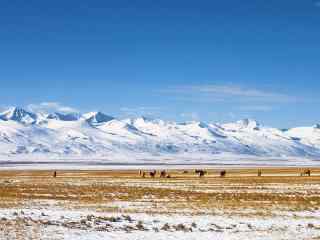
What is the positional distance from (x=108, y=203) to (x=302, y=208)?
12.2 m

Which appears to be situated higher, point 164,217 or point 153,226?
point 164,217

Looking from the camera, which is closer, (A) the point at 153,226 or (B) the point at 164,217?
(A) the point at 153,226

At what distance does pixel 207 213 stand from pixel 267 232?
24.2 feet

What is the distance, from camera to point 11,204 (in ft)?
122

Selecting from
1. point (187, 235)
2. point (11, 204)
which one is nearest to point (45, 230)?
point (187, 235)

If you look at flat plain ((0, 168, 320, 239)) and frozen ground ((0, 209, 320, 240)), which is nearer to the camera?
frozen ground ((0, 209, 320, 240))

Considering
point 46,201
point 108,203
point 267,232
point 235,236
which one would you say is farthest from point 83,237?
point 46,201

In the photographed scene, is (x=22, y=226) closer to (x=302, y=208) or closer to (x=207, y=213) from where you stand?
(x=207, y=213)

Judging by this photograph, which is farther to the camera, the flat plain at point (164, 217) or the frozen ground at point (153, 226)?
the flat plain at point (164, 217)

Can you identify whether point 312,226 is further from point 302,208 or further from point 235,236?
point 302,208

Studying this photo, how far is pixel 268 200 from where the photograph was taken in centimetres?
3909

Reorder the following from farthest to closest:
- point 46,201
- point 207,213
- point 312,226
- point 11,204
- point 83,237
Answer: point 46,201
point 11,204
point 207,213
point 312,226
point 83,237

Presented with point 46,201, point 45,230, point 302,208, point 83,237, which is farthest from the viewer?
point 46,201

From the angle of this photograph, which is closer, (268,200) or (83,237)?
(83,237)
